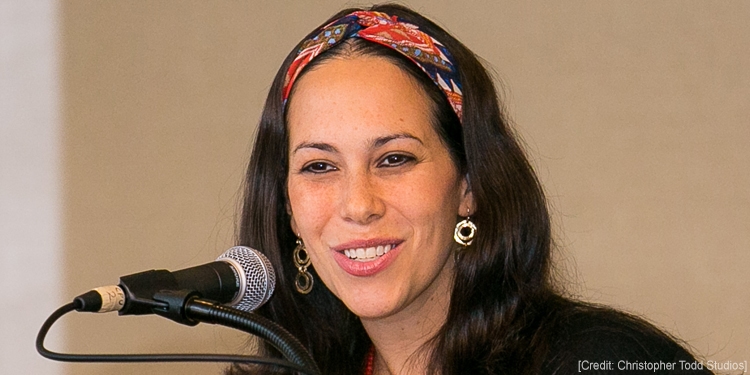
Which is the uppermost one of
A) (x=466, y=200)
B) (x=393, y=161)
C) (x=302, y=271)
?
(x=393, y=161)

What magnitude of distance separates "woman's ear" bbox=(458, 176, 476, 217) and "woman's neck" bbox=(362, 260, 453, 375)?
0.11 meters

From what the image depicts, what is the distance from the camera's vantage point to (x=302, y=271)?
2232 mm

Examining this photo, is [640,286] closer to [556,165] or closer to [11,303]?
[556,165]

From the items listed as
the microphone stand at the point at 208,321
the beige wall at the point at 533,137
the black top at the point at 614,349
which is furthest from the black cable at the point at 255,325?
the beige wall at the point at 533,137

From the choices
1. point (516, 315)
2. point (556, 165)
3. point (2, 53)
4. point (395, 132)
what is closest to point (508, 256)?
point (516, 315)

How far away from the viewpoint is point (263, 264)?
5.32 ft

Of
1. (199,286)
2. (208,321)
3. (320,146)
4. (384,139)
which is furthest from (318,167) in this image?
(208,321)

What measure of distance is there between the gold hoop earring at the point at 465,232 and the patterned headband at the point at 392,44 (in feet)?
0.68

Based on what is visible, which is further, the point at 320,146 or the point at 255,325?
the point at 320,146

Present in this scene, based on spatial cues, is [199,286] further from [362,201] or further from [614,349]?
[614,349]

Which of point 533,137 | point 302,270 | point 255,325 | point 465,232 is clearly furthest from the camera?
point 533,137

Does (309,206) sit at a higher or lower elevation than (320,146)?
lower

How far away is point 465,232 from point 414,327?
0.22 m

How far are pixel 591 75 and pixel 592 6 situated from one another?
0.20 metres
